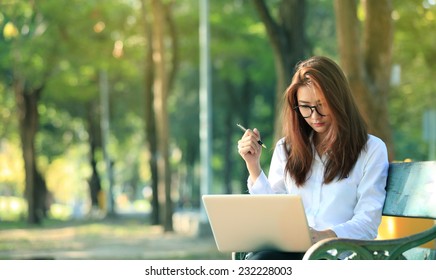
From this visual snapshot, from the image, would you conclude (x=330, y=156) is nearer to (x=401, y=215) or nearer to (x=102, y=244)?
(x=401, y=215)

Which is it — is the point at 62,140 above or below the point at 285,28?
below

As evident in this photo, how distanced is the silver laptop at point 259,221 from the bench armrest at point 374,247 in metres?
0.20

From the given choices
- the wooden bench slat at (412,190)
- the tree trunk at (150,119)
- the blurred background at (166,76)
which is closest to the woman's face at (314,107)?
the wooden bench slat at (412,190)

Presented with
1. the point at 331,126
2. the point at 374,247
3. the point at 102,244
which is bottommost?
the point at 102,244

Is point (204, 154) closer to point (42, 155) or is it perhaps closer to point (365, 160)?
point (42, 155)

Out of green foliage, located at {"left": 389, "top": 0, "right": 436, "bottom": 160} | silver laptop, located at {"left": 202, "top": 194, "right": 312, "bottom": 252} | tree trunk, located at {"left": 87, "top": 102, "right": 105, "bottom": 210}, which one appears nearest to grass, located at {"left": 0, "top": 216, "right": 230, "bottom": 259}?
green foliage, located at {"left": 389, "top": 0, "right": 436, "bottom": 160}

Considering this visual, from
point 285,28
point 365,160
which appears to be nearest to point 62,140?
point 285,28

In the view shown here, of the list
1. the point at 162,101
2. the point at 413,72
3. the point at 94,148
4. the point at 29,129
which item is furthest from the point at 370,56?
the point at 94,148

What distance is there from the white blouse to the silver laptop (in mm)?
275

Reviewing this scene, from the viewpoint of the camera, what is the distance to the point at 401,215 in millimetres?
4973

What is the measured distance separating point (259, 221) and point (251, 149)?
1.68ft

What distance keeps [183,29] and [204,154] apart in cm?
582

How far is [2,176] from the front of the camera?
5191 cm

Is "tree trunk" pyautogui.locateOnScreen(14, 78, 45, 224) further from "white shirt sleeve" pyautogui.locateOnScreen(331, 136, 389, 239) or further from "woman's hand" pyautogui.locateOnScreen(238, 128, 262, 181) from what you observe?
"white shirt sleeve" pyautogui.locateOnScreen(331, 136, 389, 239)
